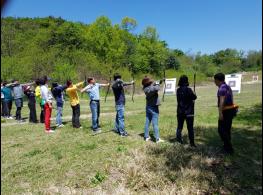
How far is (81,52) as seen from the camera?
1822 inches

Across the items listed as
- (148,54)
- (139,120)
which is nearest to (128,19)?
(148,54)

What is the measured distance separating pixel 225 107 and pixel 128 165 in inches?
113

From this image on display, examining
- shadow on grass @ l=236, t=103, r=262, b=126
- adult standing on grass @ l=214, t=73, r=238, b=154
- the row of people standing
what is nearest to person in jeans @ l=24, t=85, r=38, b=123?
the row of people standing

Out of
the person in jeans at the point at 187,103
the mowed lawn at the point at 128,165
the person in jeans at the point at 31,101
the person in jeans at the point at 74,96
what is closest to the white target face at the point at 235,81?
the mowed lawn at the point at 128,165

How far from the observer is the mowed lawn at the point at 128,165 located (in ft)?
23.1

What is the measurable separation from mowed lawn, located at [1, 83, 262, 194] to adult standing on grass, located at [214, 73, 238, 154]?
1.59ft

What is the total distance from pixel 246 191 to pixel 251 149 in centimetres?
323

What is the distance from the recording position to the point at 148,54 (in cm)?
5781

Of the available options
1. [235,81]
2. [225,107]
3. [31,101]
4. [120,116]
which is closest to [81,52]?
[235,81]

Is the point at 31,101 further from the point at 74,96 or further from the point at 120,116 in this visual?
the point at 120,116

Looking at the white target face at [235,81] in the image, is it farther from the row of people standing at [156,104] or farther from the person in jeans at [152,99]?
the person in jeans at [152,99]

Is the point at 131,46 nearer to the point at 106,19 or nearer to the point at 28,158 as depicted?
the point at 106,19

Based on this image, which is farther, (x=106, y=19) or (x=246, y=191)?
(x=106, y=19)

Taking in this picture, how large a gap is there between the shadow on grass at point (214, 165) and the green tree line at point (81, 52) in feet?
84.3
